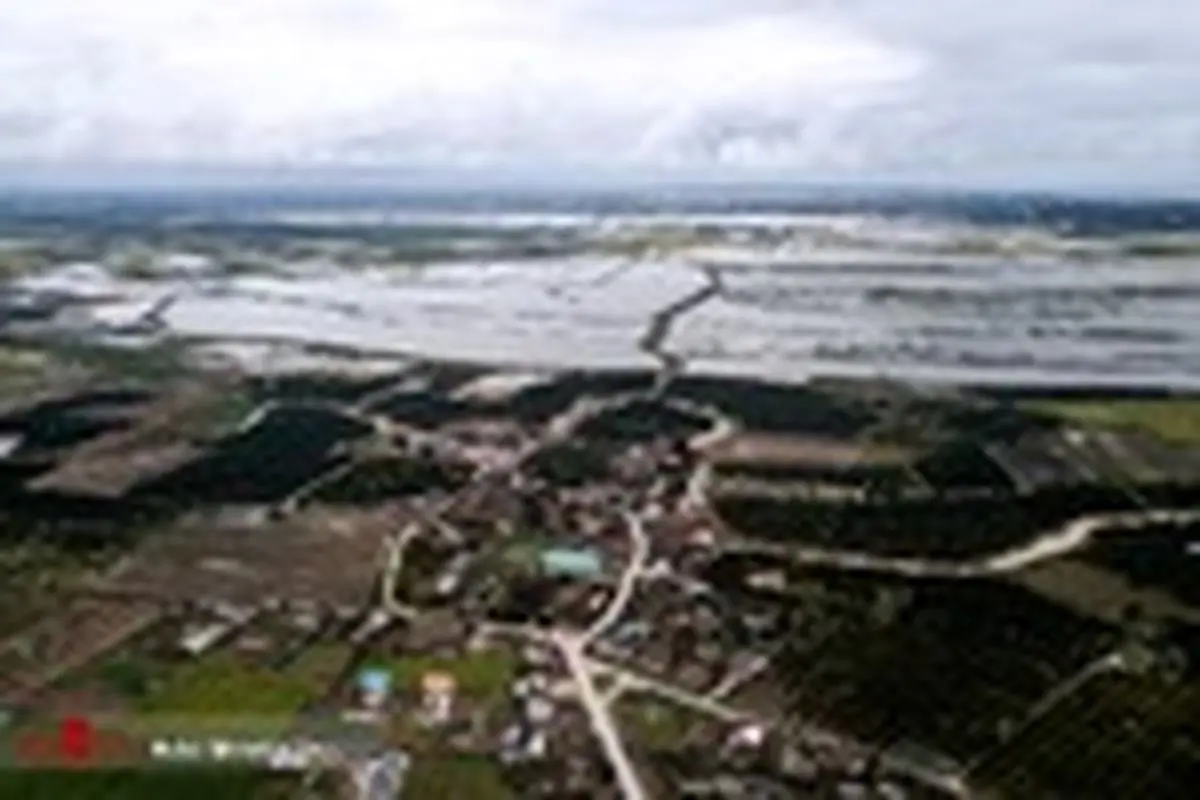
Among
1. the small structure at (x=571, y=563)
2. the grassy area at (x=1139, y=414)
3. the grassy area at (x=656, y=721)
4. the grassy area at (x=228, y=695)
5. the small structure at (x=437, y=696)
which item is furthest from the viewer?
the grassy area at (x=1139, y=414)

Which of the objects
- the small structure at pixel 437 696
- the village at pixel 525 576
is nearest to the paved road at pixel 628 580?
the village at pixel 525 576

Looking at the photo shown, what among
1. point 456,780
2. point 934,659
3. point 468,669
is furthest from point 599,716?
point 934,659

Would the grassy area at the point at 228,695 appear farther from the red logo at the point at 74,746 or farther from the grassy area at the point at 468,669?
the grassy area at the point at 468,669

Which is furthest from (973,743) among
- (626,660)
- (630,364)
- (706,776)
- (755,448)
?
(630,364)

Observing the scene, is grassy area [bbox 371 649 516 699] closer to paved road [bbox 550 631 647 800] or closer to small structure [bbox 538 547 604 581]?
paved road [bbox 550 631 647 800]

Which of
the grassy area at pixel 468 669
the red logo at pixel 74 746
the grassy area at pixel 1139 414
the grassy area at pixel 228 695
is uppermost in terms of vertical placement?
the red logo at pixel 74 746

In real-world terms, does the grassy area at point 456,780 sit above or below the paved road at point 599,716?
above

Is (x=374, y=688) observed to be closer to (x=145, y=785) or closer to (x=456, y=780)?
(x=456, y=780)
